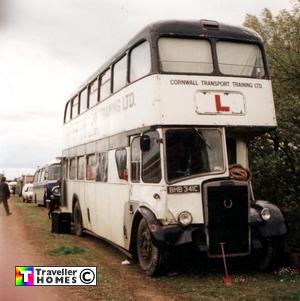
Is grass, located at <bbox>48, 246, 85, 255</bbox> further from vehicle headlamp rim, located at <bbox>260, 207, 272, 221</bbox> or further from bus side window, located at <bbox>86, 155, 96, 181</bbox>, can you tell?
vehicle headlamp rim, located at <bbox>260, 207, 272, 221</bbox>

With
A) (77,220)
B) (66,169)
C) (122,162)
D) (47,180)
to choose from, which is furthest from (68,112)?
(47,180)

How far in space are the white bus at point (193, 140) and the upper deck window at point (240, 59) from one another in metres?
0.02

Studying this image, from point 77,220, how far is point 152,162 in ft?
22.7

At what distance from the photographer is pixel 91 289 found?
8141 mm

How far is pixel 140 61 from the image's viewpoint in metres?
9.65

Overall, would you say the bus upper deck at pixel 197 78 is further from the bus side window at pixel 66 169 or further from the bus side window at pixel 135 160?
the bus side window at pixel 66 169

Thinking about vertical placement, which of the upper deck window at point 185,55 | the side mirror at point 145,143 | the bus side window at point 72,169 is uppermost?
the upper deck window at point 185,55

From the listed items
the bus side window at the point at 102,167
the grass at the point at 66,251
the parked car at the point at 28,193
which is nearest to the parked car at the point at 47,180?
the parked car at the point at 28,193

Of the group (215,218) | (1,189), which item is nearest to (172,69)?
(215,218)

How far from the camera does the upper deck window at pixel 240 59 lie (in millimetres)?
9461

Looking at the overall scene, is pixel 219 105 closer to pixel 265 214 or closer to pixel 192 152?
pixel 192 152

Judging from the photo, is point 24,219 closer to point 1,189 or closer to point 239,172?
point 1,189

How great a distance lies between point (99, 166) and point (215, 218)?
4.71m

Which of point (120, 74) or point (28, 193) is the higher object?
point (120, 74)
